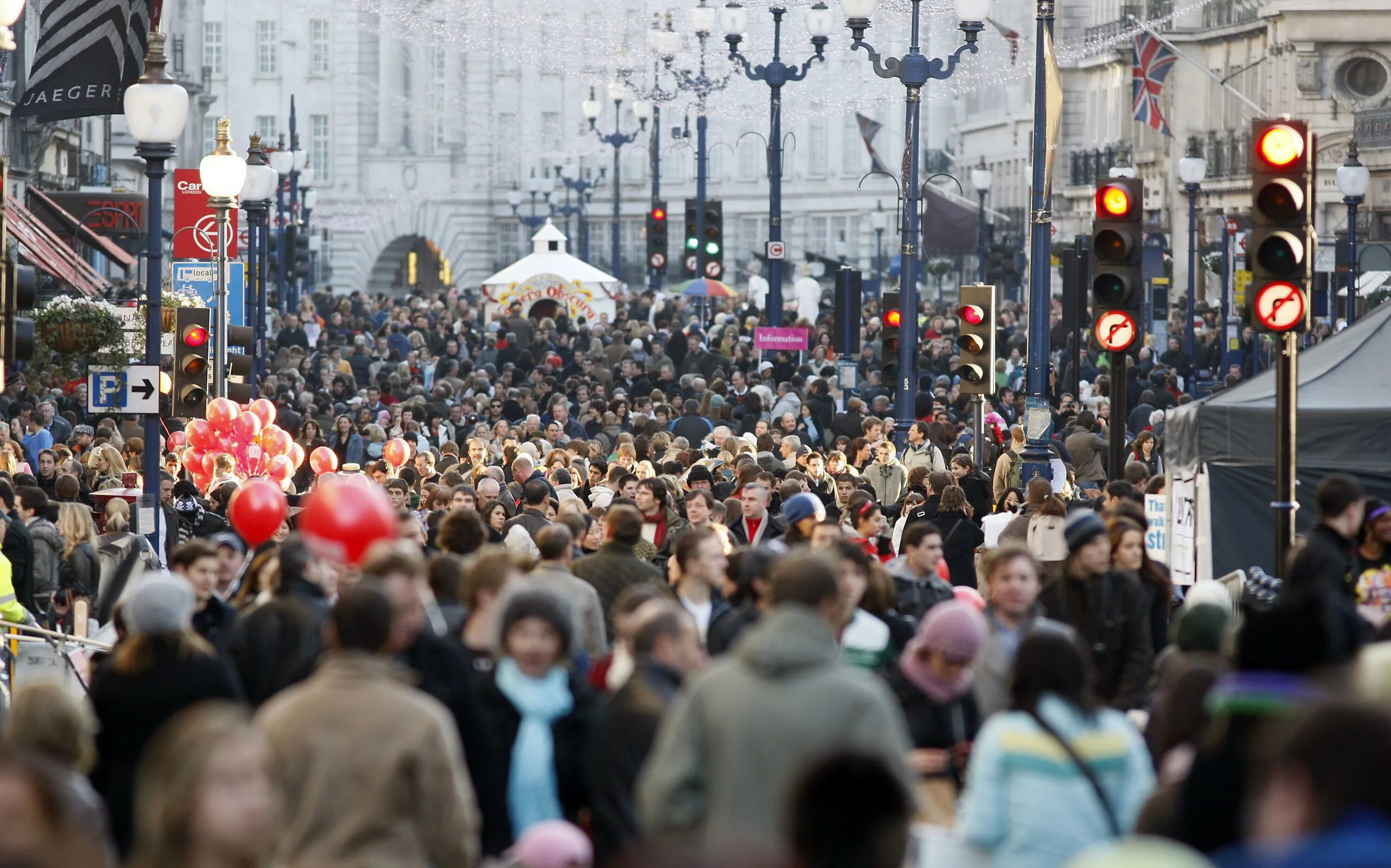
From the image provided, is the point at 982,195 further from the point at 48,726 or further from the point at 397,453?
the point at 48,726

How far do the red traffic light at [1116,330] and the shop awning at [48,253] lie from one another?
765 inches

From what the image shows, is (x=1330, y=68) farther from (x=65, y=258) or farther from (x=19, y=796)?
(x=19, y=796)

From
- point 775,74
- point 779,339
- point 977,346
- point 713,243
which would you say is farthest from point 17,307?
point 713,243

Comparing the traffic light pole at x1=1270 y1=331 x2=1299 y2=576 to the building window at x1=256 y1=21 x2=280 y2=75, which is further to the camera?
the building window at x1=256 y1=21 x2=280 y2=75

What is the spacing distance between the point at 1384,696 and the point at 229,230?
1933 centimetres

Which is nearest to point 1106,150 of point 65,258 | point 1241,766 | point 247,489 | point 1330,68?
point 1330,68

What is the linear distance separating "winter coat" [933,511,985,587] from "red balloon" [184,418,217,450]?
618 centimetres

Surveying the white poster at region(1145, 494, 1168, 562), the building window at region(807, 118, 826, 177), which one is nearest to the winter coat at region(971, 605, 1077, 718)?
the white poster at region(1145, 494, 1168, 562)

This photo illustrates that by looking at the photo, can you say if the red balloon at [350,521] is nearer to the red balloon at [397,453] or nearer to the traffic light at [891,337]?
the red balloon at [397,453]

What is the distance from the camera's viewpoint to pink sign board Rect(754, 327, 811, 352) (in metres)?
29.9

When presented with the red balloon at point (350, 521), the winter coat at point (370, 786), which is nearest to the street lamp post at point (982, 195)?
the red balloon at point (350, 521)

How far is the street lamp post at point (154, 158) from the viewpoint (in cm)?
1580

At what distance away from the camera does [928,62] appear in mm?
24328

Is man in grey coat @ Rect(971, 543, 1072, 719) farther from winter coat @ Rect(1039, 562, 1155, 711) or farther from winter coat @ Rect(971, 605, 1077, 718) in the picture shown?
winter coat @ Rect(1039, 562, 1155, 711)
